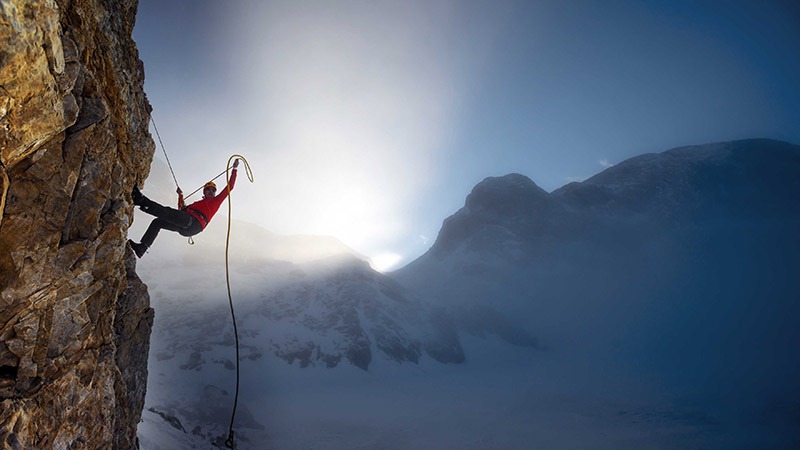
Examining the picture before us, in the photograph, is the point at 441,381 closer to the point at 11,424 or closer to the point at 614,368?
the point at 614,368

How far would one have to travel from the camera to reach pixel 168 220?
8742 millimetres

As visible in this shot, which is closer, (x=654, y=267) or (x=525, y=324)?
(x=525, y=324)

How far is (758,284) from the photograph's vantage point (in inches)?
4001

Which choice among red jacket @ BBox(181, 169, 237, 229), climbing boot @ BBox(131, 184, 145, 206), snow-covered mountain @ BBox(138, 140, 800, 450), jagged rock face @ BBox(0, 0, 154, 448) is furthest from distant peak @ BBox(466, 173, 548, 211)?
jagged rock face @ BBox(0, 0, 154, 448)

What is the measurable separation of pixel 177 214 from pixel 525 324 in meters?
103

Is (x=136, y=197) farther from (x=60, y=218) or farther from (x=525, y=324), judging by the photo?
(x=525, y=324)

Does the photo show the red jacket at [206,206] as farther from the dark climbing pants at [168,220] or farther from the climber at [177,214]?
the dark climbing pants at [168,220]

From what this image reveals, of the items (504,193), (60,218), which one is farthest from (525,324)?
(60,218)

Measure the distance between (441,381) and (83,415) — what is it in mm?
65815

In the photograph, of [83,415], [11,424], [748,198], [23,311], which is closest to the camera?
[11,424]

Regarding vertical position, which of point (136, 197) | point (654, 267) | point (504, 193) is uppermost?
point (504, 193)

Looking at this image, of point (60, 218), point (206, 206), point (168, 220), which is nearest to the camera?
point (60, 218)

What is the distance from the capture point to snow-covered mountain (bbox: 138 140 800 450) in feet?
141

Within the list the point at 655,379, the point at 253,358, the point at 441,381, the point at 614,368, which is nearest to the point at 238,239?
the point at 253,358
